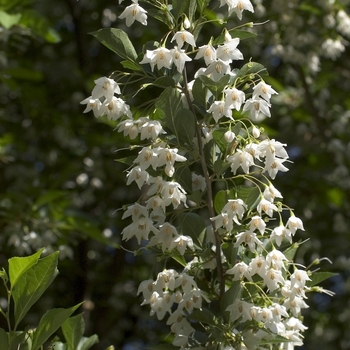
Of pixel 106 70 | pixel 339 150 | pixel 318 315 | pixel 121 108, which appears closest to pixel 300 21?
pixel 339 150

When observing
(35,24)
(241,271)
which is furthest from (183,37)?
(35,24)

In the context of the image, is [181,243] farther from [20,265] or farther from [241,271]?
[20,265]

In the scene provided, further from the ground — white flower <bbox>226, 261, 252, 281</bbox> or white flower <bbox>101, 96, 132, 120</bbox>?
white flower <bbox>101, 96, 132, 120</bbox>

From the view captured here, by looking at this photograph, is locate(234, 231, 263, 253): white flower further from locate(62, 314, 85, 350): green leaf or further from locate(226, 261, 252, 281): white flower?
locate(62, 314, 85, 350): green leaf

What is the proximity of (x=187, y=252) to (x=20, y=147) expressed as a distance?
3.47 metres

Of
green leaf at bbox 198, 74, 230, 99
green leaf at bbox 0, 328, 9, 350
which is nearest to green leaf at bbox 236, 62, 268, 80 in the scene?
green leaf at bbox 198, 74, 230, 99

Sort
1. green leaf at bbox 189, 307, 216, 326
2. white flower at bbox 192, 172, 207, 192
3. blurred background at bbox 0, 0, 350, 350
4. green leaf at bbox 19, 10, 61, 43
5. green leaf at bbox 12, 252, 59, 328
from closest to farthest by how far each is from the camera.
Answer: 1. green leaf at bbox 12, 252, 59, 328
2. green leaf at bbox 189, 307, 216, 326
3. white flower at bbox 192, 172, 207, 192
4. green leaf at bbox 19, 10, 61, 43
5. blurred background at bbox 0, 0, 350, 350

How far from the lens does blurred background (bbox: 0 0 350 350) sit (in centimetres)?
520

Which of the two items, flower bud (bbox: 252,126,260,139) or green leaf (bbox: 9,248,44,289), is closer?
green leaf (bbox: 9,248,44,289)

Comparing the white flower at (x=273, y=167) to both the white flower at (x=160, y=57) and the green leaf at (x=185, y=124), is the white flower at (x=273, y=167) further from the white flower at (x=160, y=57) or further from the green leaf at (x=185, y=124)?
the white flower at (x=160, y=57)

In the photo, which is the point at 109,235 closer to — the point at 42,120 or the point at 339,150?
the point at 42,120

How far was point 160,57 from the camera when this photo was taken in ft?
6.37

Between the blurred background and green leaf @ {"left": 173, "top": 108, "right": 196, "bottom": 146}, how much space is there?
294 cm

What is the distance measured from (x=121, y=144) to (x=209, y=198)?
3.17 metres
